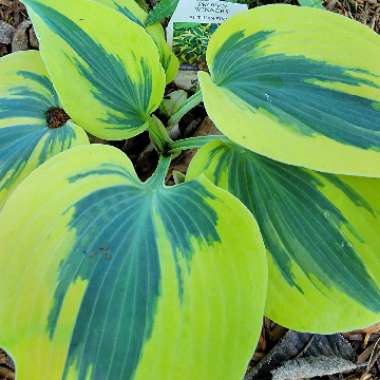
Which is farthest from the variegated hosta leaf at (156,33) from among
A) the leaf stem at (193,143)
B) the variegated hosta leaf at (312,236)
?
the variegated hosta leaf at (312,236)

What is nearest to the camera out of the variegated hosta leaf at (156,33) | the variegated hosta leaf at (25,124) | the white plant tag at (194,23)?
the variegated hosta leaf at (25,124)

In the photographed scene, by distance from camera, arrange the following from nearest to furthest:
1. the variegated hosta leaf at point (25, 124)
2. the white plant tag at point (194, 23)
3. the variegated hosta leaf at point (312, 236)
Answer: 1. the variegated hosta leaf at point (312, 236)
2. the variegated hosta leaf at point (25, 124)
3. the white plant tag at point (194, 23)

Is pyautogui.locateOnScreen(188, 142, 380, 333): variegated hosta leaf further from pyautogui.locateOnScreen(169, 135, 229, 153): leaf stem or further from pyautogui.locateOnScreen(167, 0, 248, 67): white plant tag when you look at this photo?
pyautogui.locateOnScreen(167, 0, 248, 67): white plant tag

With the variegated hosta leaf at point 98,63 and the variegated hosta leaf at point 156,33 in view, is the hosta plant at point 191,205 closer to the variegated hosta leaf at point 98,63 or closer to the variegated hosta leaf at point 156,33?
the variegated hosta leaf at point 98,63

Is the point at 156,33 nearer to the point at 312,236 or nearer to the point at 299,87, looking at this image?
the point at 299,87

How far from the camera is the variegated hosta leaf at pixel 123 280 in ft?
2.11

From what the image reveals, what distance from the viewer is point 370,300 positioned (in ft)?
2.52

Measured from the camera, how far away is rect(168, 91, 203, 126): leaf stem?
1041mm

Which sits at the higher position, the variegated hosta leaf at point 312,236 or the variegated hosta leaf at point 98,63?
the variegated hosta leaf at point 98,63

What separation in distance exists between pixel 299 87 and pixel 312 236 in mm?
224

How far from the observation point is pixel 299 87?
0.80 m

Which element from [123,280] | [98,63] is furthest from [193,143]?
[123,280]

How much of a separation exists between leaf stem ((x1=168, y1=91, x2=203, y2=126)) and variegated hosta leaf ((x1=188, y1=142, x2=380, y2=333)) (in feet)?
0.66

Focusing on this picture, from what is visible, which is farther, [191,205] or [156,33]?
[156,33]
